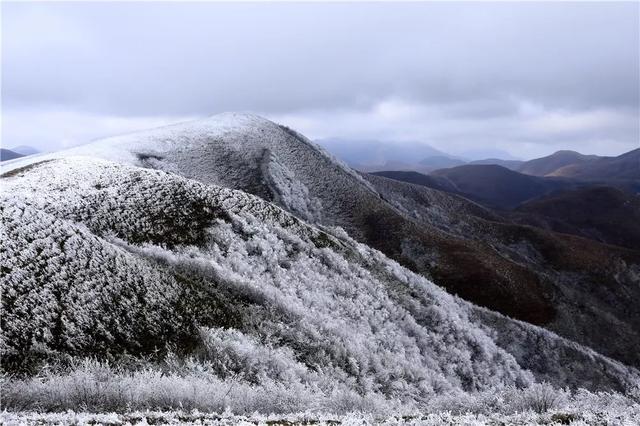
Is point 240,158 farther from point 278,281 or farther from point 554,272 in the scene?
point 554,272

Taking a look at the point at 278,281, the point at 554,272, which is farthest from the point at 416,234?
the point at 278,281

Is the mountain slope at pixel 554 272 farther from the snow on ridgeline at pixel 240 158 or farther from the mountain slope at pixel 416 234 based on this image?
the snow on ridgeline at pixel 240 158

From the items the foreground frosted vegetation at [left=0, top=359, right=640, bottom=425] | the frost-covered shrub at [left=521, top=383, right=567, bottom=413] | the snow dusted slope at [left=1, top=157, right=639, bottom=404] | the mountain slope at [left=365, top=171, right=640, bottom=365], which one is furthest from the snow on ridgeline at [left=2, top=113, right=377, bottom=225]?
the frost-covered shrub at [left=521, top=383, right=567, bottom=413]

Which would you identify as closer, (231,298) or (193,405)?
(193,405)

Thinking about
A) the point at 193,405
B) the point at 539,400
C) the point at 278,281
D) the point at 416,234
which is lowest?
the point at 539,400

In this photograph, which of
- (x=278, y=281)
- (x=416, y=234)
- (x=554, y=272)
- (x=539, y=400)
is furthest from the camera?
(x=554, y=272)

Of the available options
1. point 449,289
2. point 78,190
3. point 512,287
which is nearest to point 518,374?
point 449,289

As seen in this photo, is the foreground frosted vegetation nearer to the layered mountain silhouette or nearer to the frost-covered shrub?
the frost-covered shrub
